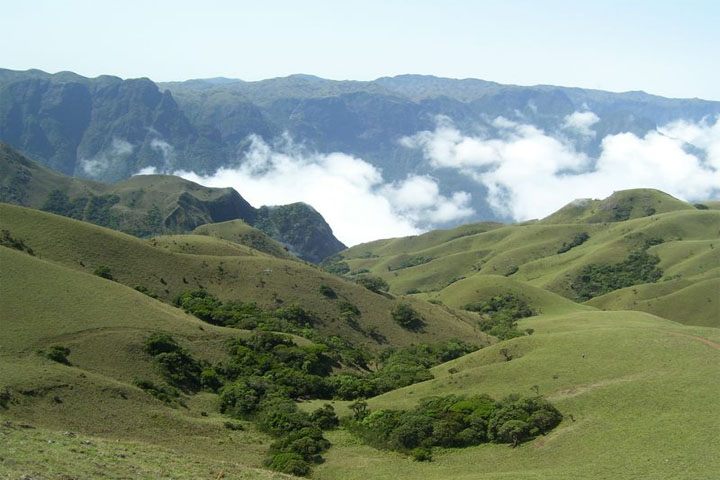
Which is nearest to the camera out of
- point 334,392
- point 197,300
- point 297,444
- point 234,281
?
point 297,444

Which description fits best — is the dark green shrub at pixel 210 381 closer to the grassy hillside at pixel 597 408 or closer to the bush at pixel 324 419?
the bush at pixel 324 419

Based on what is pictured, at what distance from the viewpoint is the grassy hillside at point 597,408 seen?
49188mm

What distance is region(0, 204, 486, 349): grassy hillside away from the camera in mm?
122375

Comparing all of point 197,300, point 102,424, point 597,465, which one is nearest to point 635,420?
point 597,465

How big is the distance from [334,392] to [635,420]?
136 ft

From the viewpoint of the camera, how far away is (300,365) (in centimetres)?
9200

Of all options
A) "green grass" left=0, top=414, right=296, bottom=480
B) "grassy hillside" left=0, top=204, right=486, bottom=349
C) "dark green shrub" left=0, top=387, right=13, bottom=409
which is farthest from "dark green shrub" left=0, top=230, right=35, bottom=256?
"green grass" left=0, top=414, right=296, bottom=480

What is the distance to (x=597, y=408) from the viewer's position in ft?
198

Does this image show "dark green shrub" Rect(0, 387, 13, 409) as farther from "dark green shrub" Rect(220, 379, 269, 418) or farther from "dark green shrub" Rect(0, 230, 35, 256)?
"dark green shrub" Rect(0, 230, 35, 256)

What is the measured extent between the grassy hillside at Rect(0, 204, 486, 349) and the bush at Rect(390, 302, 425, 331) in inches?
53.7

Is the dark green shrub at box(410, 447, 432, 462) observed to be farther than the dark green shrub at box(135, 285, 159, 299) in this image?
No

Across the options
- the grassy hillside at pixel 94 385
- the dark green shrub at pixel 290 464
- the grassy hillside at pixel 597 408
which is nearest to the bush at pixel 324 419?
the grassy hillside at pixel 597 408

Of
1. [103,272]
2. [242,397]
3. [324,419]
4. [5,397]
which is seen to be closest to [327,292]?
[103,272]

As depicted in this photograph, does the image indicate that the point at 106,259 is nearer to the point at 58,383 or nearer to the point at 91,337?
the point at 91,337
